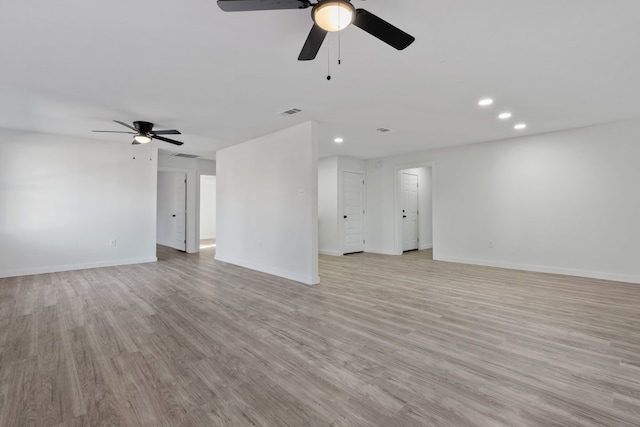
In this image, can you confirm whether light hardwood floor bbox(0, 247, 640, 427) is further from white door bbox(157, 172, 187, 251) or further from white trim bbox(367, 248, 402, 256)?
white door bbox(157, 172, 187, 251)

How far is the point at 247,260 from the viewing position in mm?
5926

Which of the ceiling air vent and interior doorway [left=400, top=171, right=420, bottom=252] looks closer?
the ceiling air vent

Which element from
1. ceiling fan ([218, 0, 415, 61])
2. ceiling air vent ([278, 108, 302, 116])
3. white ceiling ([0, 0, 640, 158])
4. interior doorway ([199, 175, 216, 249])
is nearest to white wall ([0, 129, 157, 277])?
white ceiling ([0, 0, 640, 158])

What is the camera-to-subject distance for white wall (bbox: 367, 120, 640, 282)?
15.0 feet

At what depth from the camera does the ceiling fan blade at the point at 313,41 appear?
73.2 inches

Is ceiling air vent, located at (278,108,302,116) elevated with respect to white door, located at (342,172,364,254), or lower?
elevated

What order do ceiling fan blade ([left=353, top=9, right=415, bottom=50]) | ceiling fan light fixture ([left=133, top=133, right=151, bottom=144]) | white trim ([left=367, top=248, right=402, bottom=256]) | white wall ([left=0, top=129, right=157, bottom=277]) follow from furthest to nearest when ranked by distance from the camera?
1. white trim ([left=367, top=248, right=402, bottom=256])
2. white wall ([left=0, top=129, right=157, bottom=277])
3. ceiling fan light fixture ([left=133, top=133, right=151, bottom=144])
4. ceiling fan blade ([left=353, top=9, right=415, bottom=50])

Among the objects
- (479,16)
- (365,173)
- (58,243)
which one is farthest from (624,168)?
(58,243)

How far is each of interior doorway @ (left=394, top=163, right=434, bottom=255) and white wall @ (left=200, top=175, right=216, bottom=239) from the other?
711cm

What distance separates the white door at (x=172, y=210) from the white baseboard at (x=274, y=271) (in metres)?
2.20

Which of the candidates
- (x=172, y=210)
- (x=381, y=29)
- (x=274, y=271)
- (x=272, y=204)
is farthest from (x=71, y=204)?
(x=381, y=29)

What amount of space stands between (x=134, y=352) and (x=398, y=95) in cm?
377

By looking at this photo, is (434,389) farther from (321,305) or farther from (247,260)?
(247,260)

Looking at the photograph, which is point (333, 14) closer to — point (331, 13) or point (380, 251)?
point (331, 13)
